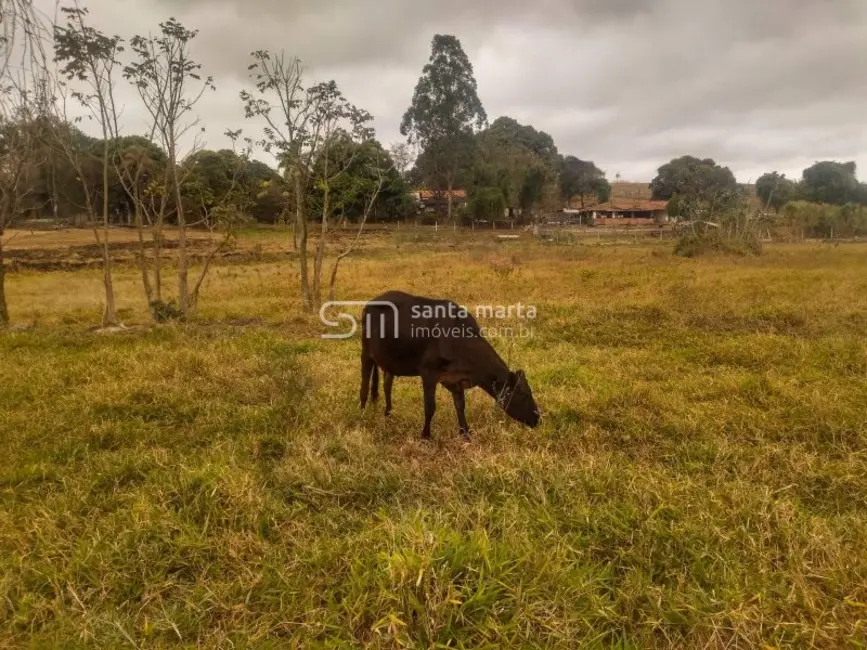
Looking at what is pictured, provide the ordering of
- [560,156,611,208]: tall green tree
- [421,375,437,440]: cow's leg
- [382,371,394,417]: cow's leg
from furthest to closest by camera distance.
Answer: [560,156,611,208]: tall green tree
[382,371,394,417]: cow's leg
[421,375,437,440]: cow's leg

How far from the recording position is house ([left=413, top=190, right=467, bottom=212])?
54.8 meters

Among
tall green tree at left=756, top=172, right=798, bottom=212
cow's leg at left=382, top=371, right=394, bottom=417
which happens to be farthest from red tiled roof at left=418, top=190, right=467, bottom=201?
cow's leg at left=382, top=371, right=394, bottom=417

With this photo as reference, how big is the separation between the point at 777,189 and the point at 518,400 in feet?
229

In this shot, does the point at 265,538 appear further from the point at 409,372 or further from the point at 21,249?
the point at 21,249

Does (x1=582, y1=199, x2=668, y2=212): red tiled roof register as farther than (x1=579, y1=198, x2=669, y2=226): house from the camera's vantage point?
Yes

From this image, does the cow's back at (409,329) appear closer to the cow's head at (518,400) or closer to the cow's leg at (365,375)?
the cow's leg at (365,375)

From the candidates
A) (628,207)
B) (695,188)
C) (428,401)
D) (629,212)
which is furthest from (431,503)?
(629,212)

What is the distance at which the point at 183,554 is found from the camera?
3254 millimetres

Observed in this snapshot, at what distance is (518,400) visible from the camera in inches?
210

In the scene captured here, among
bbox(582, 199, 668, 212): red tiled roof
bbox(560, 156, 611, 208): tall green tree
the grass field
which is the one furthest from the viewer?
bbox(560, 156, 611, 208): tall green tree

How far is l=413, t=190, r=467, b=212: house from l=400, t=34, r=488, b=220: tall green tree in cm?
391

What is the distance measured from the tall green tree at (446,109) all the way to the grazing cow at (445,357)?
151 ft
